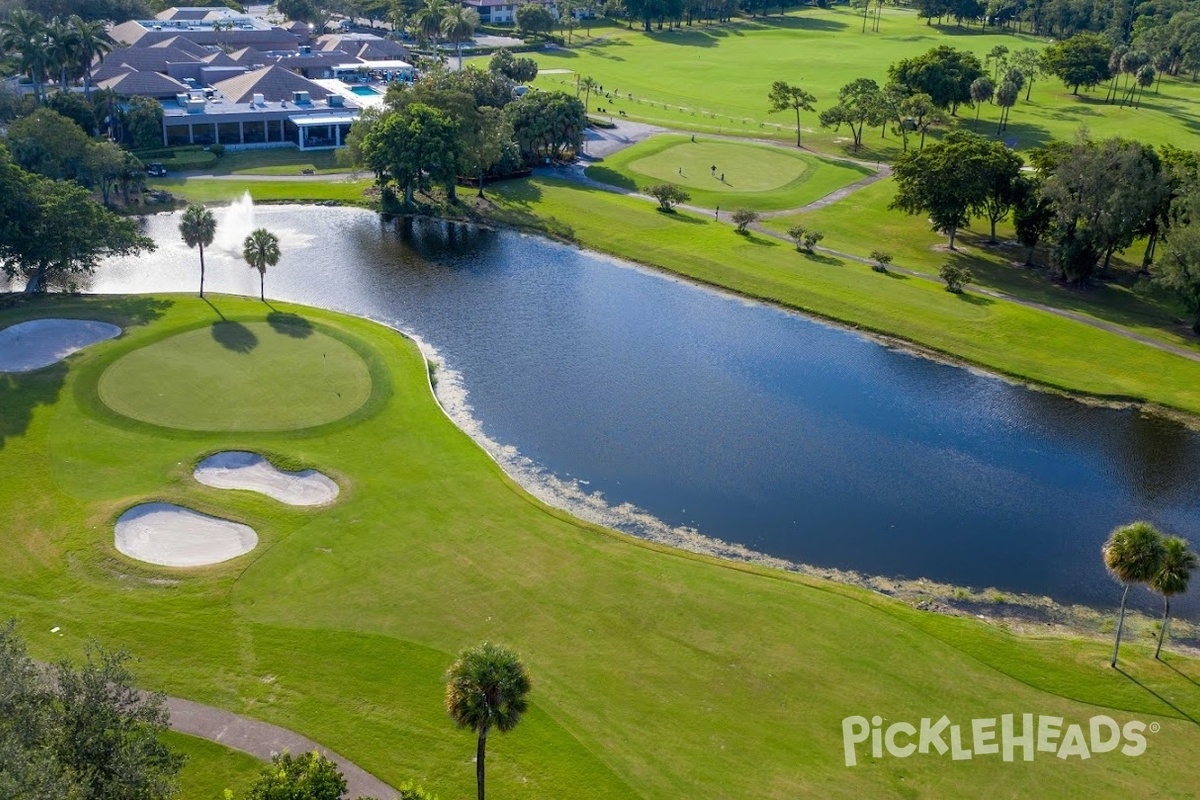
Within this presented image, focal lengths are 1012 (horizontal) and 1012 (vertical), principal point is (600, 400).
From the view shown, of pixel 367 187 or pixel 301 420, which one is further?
pixel 367 187

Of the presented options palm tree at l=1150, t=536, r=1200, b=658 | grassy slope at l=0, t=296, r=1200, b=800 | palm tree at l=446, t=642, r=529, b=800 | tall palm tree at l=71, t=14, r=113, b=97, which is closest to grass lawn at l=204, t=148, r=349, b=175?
tall palm tree at l=71, t=14, r=113, b=97

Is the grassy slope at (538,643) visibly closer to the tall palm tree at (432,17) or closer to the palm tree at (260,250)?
the palm tree at (260,250)

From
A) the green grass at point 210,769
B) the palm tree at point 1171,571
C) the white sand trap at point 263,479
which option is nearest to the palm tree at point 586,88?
the white sand trap at point 263,479

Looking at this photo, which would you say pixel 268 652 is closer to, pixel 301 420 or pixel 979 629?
pixel 301 420

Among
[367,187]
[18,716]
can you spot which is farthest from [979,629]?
[367,187]

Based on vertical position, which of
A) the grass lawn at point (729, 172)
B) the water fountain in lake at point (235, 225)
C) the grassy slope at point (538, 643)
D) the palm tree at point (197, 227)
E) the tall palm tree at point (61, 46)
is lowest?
the grassy slope at point (538, 643)

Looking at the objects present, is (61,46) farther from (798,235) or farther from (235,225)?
(798,235)
